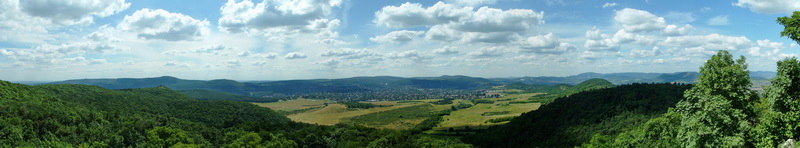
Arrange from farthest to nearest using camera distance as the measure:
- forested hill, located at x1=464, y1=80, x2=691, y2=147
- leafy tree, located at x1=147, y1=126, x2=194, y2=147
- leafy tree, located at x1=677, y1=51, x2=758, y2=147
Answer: forested hill, located at x1=464, y1=80, x2=691, y2=147 < leafy tree, located at x1=147, y1=126, x2=194, y2=147 < leafy tree, located at x1=677, y1=51, x2=758, y2=147

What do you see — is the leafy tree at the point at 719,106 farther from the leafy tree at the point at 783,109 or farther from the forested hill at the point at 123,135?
the forested hill at the point at 123,135

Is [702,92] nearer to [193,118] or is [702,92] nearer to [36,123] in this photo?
[36,123]

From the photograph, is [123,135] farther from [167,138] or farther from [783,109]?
[783,109]

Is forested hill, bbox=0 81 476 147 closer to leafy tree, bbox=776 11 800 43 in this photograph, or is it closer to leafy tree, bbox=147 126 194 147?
leafy tree, bbox=147 126 194 147

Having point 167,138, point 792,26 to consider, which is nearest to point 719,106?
point 792,26

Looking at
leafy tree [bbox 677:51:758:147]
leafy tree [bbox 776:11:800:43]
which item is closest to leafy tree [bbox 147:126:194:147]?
leafy tree [bbox 677:51:758:147]
